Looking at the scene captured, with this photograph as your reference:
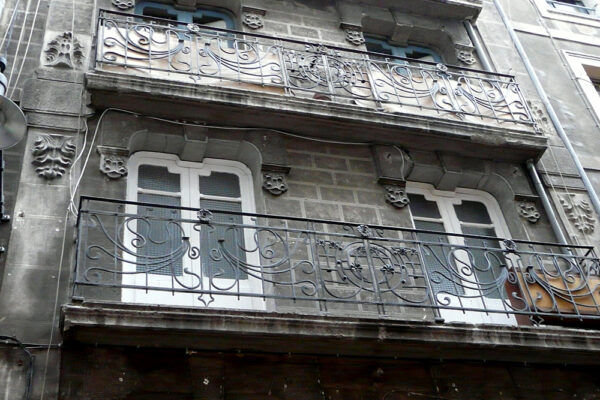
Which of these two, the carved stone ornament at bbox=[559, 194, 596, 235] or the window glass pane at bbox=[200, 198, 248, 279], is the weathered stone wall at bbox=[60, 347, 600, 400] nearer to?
the window glass pane at bbox=[200, 198, 248, 279]

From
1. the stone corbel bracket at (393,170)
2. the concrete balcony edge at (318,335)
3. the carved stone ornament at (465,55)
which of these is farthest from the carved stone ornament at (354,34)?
the concrete balcony edge at (318,335)

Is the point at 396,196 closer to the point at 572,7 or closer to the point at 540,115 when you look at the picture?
the point at 540,115

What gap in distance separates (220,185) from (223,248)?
1.76 metres

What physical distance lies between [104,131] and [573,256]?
5.23 metres

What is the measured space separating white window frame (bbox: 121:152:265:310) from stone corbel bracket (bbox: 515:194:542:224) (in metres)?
3.30

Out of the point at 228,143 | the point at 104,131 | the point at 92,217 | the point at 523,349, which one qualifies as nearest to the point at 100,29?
the point at 104,131

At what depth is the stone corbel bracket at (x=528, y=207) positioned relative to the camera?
33.1 ft

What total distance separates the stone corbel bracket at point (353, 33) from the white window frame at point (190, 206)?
2.98m

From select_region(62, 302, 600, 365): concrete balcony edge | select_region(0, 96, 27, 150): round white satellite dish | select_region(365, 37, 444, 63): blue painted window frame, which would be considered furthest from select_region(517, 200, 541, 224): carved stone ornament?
select_region(0, 96, 27, 150): round white satellite dish

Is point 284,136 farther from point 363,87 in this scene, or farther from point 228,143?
point 363,87

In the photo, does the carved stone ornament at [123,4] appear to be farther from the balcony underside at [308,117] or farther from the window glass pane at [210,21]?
the balcony underside at [308,117]

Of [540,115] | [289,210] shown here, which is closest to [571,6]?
[540,115]

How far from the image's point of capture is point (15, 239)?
7.71 m

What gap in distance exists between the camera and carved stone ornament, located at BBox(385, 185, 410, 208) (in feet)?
31.2
